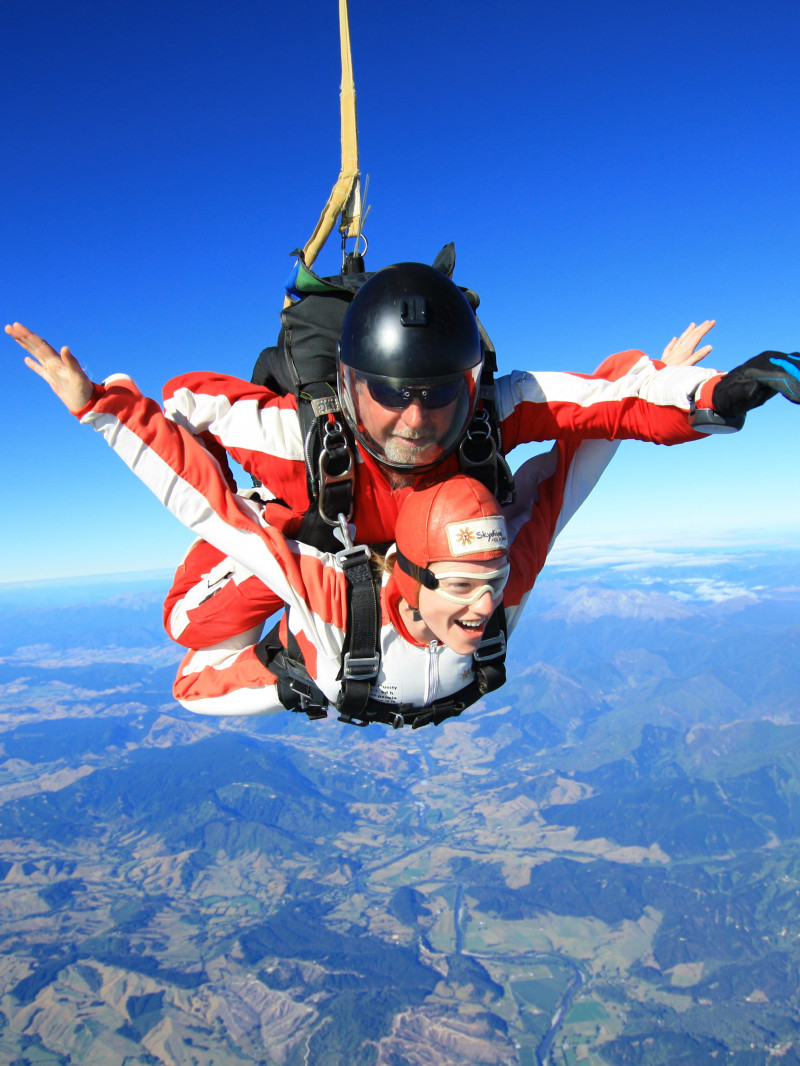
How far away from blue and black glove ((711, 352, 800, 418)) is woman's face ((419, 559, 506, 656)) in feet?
3.59

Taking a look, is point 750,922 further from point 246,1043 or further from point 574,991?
point 246,1043

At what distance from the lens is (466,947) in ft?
277

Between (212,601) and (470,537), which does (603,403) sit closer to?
(470,537)

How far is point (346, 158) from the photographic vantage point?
372 cm

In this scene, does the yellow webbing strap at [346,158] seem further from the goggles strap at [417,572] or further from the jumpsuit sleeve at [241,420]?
the goggles strap at [417,572]

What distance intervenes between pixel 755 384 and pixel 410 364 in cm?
129

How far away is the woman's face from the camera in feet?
9.40

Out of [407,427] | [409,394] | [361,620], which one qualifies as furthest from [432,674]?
[409,394]

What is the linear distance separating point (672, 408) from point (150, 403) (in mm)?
2256

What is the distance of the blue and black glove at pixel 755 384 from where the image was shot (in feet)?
7.37

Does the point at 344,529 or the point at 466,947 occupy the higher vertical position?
the point at 344,529

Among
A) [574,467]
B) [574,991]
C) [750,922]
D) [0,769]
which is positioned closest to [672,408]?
[574,467]

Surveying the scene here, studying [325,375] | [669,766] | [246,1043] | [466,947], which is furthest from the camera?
[669,766]

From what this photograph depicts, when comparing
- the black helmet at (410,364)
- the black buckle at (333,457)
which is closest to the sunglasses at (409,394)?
the black helmet at (410,364)
